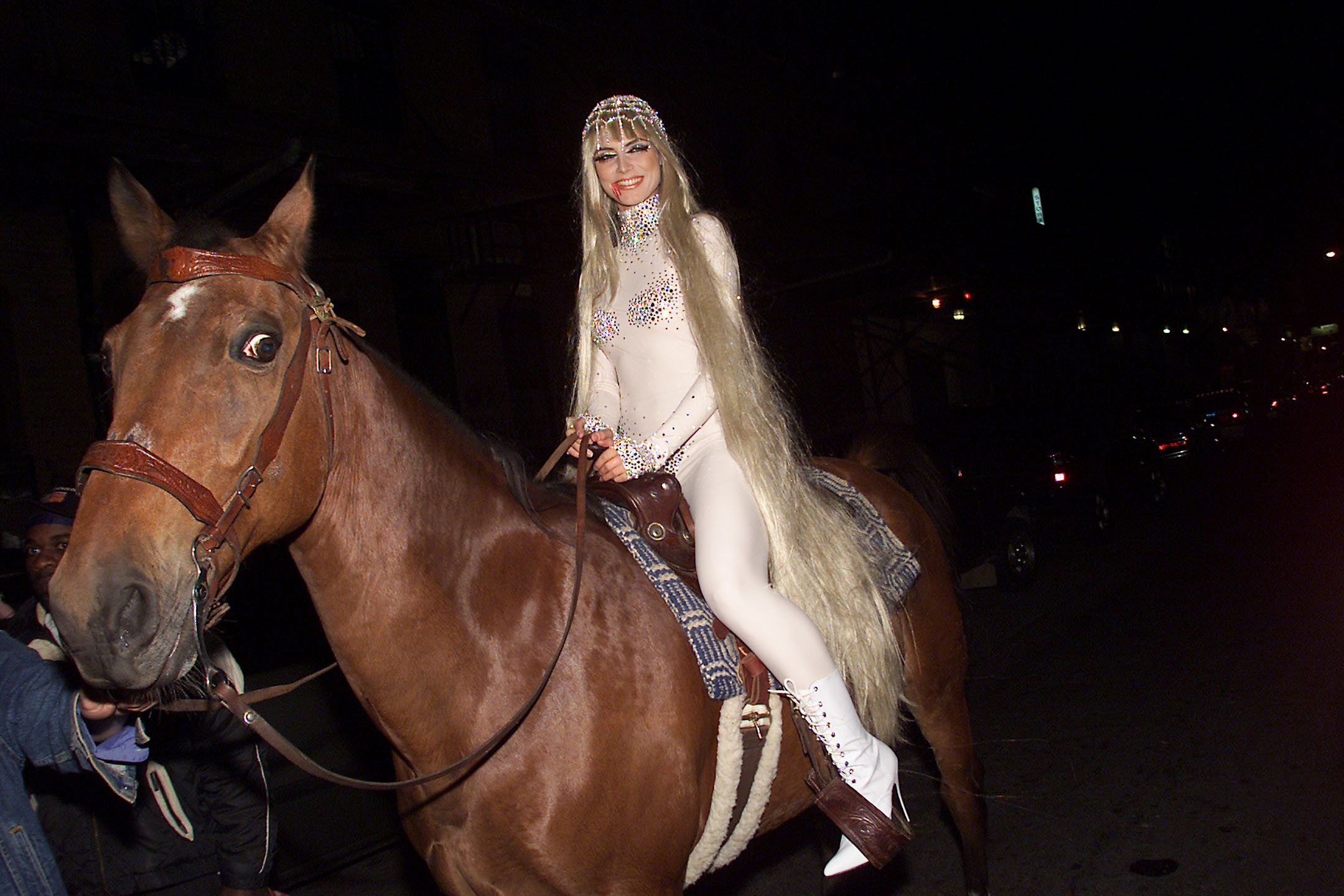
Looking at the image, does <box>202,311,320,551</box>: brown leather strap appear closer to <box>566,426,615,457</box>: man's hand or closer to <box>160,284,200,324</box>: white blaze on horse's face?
<box>160,284,200,324</box>: white blaze on horse's face

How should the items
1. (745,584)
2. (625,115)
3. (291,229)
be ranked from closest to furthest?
(291,229) → (745,584) → (625,115)

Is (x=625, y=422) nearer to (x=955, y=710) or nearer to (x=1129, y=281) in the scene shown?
(x=955, y=710)

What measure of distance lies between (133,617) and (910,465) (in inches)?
147

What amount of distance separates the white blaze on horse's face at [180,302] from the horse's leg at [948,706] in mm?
2757

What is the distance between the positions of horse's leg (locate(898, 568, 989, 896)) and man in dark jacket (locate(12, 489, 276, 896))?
2762 mm

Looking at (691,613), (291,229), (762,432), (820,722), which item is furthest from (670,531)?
(291,229)

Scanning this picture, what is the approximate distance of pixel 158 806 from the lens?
146 inches

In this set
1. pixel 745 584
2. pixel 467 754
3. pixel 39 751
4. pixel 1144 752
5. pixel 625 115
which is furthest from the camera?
pixel 1144 752

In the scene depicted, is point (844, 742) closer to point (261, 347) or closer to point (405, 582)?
point (405, 582)

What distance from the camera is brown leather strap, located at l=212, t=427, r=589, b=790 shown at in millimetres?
1873

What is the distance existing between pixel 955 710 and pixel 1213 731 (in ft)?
8.86

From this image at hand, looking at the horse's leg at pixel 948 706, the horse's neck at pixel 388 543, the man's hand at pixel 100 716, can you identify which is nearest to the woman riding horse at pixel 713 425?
the horse's leg at pixel 948 706

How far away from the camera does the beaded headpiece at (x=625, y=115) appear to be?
2.84m

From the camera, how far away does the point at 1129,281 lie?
3647 cm
